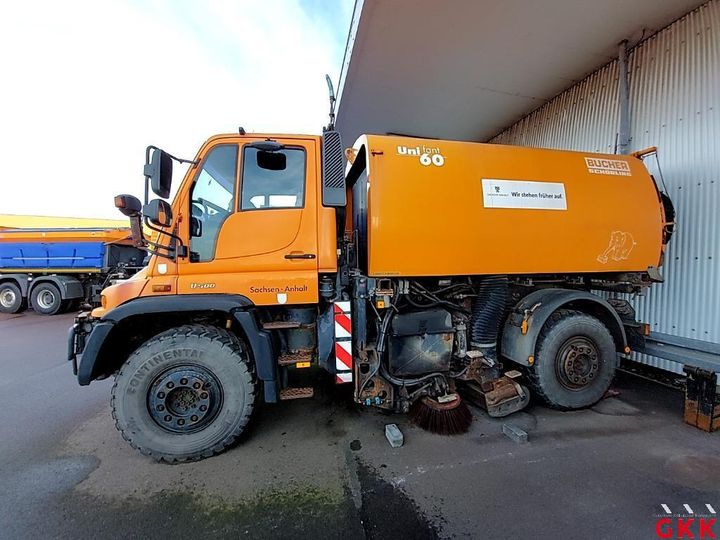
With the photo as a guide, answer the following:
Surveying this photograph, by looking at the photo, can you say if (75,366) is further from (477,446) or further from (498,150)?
(498,150)

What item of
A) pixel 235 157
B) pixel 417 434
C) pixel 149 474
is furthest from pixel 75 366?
pixel 417 434

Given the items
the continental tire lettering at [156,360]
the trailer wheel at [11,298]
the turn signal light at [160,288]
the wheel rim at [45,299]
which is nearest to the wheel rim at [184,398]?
the continental tire lettering at [156,360]

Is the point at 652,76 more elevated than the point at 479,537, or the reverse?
the point at 652,76

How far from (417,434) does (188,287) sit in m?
2.51

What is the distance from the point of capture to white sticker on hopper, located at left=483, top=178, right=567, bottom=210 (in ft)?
10.2

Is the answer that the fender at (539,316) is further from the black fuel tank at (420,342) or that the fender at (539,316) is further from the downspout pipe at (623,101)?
the downspout pipe at (623,101)

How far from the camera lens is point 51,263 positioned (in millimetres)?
10180

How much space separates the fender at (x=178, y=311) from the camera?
8.62 feet

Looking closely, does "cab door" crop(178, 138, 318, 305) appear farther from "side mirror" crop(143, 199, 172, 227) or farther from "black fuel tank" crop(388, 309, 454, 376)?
"black fuel tank" crop(388, 309, 454, 376)

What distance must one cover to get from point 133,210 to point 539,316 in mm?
3793

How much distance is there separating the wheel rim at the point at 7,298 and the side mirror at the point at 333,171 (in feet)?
43.7

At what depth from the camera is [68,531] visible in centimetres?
203

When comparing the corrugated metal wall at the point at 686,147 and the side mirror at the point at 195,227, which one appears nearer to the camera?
the side mirror at the point at 195,227

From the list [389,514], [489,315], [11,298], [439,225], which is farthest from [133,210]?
[11,298]
